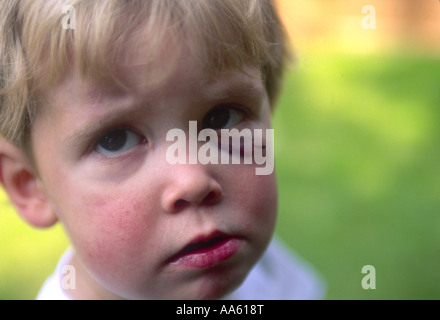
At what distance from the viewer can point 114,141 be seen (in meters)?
0.80

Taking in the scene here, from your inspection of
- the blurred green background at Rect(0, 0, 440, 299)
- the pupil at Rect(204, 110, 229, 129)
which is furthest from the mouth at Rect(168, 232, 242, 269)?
the blurred green background at Rect(0, 0, 440, 299)

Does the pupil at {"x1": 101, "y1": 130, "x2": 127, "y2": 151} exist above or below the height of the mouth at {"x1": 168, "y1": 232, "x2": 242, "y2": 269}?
above

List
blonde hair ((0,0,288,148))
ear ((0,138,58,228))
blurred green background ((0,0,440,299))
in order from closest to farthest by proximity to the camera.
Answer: blonde hair ((0,0,288,148)), ear ((0,138,58,228)), blurred green background ((0,0,440,299))

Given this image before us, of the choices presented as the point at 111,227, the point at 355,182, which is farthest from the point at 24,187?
the point at 355,182

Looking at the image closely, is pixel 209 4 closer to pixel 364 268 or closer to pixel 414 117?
pixel 364 268

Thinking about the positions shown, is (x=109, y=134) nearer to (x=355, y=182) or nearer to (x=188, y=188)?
(x=188, y=188)

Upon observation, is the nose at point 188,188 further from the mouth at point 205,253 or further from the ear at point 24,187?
the ear at point 24,187

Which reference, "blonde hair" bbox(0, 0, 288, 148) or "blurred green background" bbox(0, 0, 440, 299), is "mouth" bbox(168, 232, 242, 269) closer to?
"blonde hair" bbox(0, 0, 288, 148)

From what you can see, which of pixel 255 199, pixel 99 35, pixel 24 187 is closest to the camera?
pixel 99 35

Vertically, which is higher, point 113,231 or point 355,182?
→ point 355,182

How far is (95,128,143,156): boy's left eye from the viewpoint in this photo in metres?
0.80

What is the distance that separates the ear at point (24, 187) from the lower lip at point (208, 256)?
0.24 metres

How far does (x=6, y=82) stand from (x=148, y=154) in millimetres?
217

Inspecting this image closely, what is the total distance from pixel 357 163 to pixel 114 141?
1171 mm
